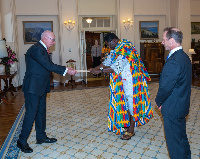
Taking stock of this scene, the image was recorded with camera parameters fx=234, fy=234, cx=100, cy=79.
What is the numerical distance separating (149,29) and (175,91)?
9.25 meters

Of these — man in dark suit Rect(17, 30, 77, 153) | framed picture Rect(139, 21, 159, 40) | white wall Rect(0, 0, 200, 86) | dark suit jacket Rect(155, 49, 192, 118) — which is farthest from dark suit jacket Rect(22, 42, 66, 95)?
framed picture Rect(139, 21, 159, 40)

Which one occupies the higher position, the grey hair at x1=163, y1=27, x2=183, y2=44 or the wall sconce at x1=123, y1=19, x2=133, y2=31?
the wall sconce at x1=123, y1=19, x2=133, y2=31

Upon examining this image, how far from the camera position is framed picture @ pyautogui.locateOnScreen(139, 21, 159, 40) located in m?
11.1

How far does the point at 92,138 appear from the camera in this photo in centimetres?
396

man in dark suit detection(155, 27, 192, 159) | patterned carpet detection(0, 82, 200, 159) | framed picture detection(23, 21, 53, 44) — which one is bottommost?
patterned carpet detection(0, 82, 200, 159)

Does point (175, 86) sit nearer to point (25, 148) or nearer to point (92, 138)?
point (92, 138)

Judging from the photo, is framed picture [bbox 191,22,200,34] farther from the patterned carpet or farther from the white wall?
the patterned carpet

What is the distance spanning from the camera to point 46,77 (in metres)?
3.56

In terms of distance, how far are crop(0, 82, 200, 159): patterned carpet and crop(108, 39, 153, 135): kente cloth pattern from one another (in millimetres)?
359

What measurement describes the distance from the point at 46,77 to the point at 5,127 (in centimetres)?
183

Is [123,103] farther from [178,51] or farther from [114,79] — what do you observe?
[178,51]

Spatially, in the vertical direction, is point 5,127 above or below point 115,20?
below

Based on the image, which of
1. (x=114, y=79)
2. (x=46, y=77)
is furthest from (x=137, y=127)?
(x=46, y=77)

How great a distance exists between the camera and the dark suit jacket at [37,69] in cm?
337
